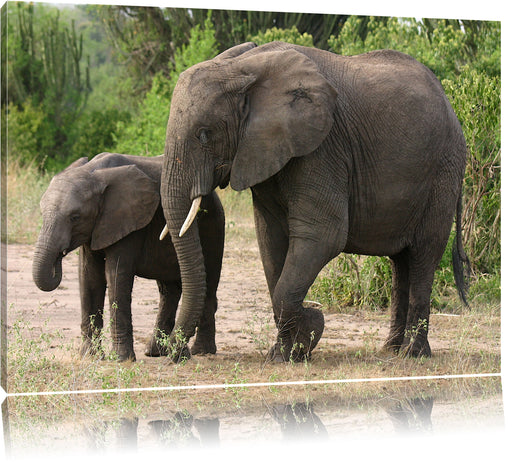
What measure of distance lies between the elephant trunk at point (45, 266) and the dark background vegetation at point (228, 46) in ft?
8.07

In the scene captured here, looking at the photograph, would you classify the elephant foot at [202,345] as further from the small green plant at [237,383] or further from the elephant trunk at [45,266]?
the elephant trunk at [45,266]

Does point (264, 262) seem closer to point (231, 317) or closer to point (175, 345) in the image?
point (175, 345)

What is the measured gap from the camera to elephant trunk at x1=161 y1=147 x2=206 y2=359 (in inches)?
271

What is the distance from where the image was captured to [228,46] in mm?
15156

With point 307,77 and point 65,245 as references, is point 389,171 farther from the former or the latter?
point 65,245

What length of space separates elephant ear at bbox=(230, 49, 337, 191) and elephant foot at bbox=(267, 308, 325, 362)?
111 centimetres

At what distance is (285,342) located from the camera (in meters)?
7.42

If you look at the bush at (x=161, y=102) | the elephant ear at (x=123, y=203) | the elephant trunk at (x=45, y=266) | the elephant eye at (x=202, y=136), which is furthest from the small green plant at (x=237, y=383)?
the bush at (x=161, y=102)

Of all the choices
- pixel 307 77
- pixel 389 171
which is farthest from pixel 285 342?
pixel 307 77

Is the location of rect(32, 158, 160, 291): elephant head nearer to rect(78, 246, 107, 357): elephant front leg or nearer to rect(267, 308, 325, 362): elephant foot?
rect(78, 246, 107, 357): elephant front leg

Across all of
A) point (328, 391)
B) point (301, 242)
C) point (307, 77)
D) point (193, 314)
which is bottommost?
point (328, 391)

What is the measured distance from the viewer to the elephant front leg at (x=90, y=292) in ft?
24.5

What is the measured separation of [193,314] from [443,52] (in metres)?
5.15

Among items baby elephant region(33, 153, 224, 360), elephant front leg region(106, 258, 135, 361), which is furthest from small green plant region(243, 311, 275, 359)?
elephant front leg region(106, 258, 135, 361)
